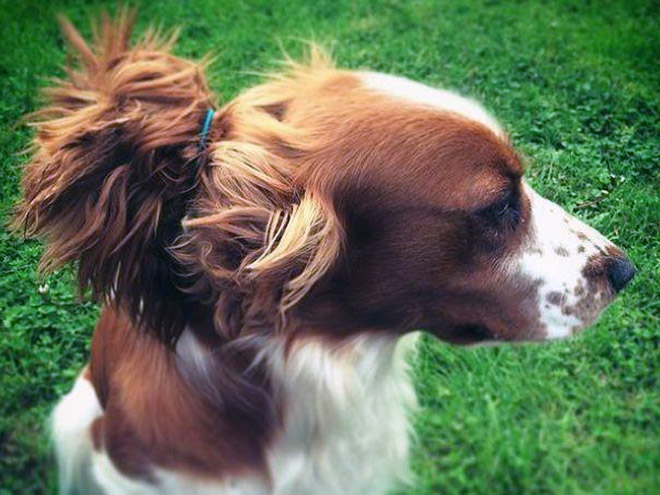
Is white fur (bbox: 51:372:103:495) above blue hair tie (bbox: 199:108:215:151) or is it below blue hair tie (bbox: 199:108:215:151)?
below

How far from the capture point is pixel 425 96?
2.43 m

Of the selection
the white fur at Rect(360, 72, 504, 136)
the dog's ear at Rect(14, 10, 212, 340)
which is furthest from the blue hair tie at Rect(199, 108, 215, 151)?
the white fur at Rect(360, 72, 504, 136)

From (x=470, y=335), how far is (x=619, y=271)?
545 millimetres

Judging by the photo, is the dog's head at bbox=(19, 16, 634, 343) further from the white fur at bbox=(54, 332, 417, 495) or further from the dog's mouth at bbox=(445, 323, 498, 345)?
the white fur at bbox=(54, 332, 417, 495)

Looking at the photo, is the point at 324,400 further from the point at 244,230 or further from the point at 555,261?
the point at 555,261

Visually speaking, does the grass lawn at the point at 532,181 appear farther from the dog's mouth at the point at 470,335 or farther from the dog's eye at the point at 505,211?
the dog's eye at the point at 505,211

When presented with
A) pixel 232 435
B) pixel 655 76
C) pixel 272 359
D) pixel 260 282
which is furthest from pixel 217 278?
pixel 655 76

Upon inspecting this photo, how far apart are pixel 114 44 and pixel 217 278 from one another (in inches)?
35.9

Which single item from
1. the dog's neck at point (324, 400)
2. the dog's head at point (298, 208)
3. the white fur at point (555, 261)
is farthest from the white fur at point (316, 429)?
the white fur at point (555, 261)

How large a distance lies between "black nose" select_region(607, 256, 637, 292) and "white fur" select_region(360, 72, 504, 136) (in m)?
0.57

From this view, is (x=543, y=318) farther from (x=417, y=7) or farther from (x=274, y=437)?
(x=417, y=7)

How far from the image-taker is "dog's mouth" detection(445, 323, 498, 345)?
2518mm

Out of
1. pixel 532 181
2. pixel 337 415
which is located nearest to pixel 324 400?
pixel 337 415

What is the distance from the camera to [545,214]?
260 centimetres
